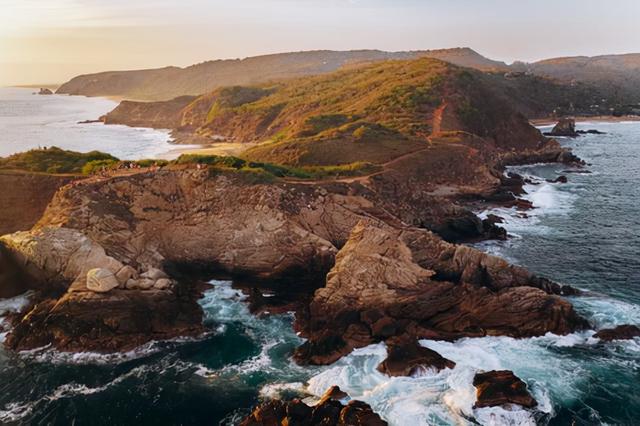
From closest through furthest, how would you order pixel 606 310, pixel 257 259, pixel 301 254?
pixel 606 310 < pixel 301 254 < pixel 257 259

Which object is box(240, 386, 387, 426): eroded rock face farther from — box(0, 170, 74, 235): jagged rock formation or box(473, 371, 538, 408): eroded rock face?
box(0, 170, 74, 235): jagged rock formation

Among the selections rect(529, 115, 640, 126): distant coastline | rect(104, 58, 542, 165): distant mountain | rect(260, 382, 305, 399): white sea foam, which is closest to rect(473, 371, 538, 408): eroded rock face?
rect(260, 382, 305, 399): white sea foam

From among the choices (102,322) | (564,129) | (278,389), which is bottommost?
(278,389)

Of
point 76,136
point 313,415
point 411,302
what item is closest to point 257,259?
point 411,302

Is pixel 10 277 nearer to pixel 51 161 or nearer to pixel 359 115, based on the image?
pixel 51 161

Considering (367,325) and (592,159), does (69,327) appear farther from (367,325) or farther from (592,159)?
(592,159)

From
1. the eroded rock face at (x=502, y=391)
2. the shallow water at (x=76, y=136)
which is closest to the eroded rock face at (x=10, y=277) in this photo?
the eroded rock face at (x=502, y=391)

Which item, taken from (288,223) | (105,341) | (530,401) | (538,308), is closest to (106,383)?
(105,341)
